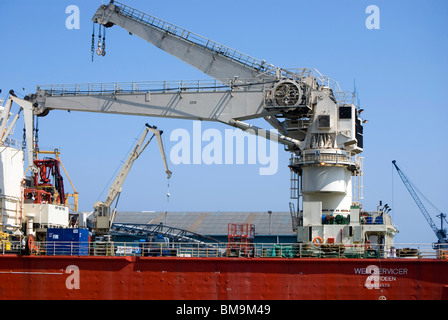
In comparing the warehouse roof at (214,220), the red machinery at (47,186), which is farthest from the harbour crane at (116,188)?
the warehouse roof at (214,220)

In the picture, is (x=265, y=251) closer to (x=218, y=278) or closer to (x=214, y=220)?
(x=218, y=278)

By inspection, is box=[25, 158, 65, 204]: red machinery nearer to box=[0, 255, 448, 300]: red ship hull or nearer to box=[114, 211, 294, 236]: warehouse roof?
box=[0, 255, 448, 300]: red ship hull

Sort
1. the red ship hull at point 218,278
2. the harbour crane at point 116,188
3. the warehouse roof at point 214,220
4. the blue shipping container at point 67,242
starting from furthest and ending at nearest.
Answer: the warehouse roof at point 214,220
the harbour crane at point 116,188
the blue shipping container at point 67,242
the red ship hull at point 218,278

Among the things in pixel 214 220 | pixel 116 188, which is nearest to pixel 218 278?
pixel 116 188

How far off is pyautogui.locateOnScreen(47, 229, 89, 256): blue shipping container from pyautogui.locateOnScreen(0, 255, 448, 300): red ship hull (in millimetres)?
1053

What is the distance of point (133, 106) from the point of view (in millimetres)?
43969

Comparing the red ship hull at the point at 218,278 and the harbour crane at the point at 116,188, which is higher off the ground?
the harbour crane at the point at 116,188

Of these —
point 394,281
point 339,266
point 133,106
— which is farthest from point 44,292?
point 394,281

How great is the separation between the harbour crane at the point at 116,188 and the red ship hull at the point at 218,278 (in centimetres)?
832

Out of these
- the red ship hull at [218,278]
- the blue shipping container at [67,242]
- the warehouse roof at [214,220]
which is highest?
the warehouse roof at [214,220]

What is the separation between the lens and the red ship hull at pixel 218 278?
3578 cm

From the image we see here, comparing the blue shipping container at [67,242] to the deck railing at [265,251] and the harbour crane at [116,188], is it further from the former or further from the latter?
the harbour crane at [116,188]

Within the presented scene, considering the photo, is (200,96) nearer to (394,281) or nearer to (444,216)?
(394,281)
